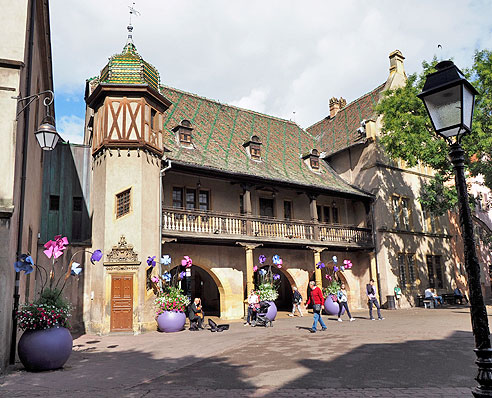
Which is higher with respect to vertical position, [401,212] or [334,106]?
[334,106]

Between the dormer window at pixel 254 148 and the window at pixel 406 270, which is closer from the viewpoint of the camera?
the dormer window at pixel 254 148

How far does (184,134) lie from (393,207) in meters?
13.8

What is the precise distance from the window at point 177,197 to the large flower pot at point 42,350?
1193 cm

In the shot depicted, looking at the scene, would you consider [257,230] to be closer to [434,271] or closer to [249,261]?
[249,261]

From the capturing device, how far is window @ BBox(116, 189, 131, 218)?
55.7ft

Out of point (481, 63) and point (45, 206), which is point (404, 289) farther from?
point (45, 206)

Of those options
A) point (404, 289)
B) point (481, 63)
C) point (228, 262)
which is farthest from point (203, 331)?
point (481, 63)

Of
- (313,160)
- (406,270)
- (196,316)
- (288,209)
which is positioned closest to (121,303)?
(196,316)

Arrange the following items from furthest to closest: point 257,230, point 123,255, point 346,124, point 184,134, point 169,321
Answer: point 346,124, point 184,134, point 257,230, point 123,255, point 169,321

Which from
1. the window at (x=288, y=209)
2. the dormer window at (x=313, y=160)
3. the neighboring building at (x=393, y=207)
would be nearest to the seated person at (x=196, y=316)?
the window at (x=288, y=209)

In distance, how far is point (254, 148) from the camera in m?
24.5

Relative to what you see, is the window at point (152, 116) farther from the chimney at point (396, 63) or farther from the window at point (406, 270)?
the chimney at point (396, 63)

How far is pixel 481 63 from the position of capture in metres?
19.6

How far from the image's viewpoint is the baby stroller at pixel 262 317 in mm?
16984
